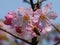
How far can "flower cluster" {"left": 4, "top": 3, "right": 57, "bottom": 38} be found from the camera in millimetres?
1142

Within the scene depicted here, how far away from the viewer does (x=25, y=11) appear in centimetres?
124

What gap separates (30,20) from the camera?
1.18m

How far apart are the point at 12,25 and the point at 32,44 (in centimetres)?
16

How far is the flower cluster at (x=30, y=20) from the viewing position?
114 centimetres

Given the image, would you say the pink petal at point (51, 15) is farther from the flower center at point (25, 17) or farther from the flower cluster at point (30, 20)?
the flower center at point (25, 17)

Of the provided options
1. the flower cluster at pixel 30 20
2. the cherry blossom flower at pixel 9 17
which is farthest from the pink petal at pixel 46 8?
the cherry blossom flower at pixel 9 17

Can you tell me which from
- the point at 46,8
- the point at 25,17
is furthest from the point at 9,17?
the point at 46,8

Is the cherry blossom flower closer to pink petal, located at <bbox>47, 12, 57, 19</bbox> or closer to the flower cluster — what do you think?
the flower cluster

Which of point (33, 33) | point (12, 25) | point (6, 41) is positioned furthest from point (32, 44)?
point (6, 41)

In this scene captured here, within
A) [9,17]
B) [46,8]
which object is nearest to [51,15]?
[46,8]

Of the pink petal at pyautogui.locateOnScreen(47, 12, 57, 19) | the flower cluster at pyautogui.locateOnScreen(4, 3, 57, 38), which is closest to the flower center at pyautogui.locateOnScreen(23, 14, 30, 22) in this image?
the flower cluster at pyautogui.locateOnScreen(4, 3, 57, 38)

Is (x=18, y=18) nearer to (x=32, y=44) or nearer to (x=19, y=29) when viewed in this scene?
(x=19, y=29)

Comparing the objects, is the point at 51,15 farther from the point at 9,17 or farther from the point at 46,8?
the point at 9,17

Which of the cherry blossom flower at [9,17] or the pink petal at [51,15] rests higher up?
the cherry blossom flower at [9,17]
